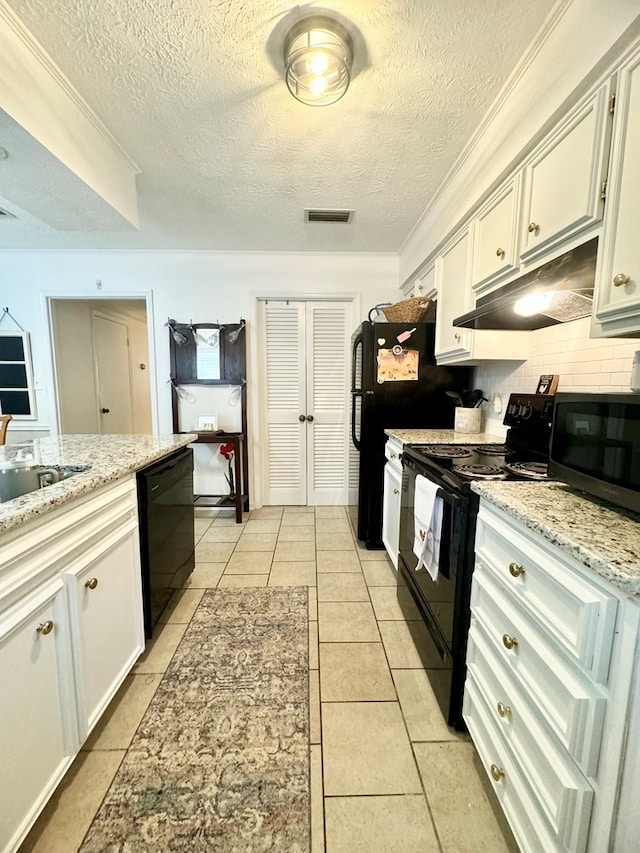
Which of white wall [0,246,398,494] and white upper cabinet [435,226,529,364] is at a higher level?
white wall [0,246,398,494]

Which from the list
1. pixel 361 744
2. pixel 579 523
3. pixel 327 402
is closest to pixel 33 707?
pixel 361 744

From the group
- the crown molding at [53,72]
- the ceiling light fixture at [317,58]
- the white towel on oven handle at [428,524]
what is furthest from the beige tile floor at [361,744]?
the crown molding at [53,72]

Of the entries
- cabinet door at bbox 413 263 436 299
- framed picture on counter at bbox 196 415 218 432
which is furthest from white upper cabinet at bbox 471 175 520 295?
framed picture on counter at bbox 196 415 218 432

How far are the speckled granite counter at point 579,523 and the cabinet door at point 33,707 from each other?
1.32 meters

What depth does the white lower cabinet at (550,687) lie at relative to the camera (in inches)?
25.9

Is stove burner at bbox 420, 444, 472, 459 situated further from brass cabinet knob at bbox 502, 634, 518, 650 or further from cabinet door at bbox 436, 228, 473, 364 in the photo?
brass cabinet knob at bbox 502, 634, 518, 650

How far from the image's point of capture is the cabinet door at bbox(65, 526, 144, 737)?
1093 mm

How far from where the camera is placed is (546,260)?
4.01ft

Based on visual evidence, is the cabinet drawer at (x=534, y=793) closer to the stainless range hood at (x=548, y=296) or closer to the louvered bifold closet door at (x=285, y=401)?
the stainless range hood at (x=548, y=296)

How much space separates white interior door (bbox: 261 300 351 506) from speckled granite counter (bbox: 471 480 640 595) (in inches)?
95.5

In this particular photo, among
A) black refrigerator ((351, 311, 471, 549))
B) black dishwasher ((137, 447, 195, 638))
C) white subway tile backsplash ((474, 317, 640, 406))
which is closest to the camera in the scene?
white subway tile backsplash ((474, 317, 640, 406))

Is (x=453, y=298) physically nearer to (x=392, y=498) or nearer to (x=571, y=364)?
(x=571, y=364)

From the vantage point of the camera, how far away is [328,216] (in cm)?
257

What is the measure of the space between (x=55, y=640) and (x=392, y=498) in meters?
1.83
